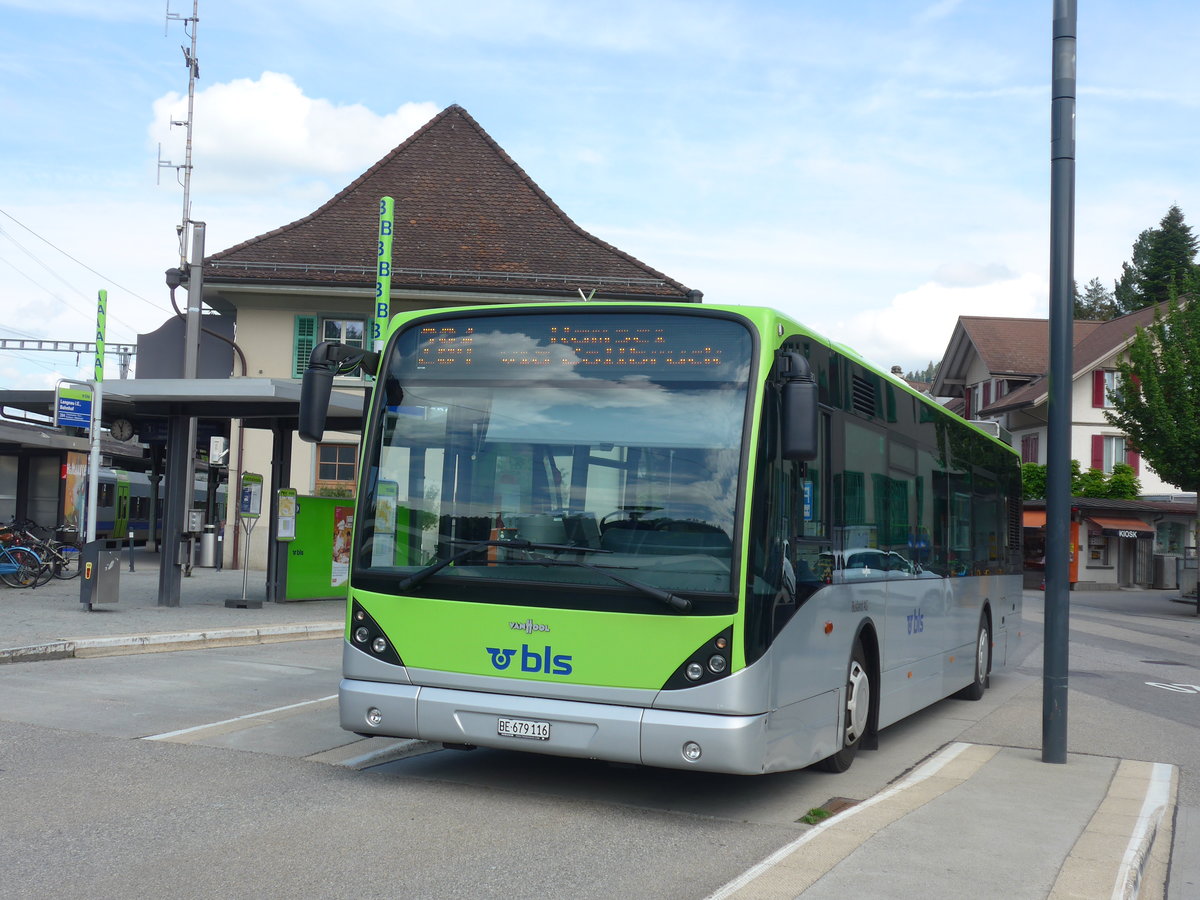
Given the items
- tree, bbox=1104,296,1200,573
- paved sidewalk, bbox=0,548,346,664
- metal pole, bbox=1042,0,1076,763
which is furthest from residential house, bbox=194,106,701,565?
metal pole, bbox=1042,0,1076,763

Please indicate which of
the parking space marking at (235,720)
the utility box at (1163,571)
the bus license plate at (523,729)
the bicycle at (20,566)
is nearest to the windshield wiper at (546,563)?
the bus license plate at (523,729)

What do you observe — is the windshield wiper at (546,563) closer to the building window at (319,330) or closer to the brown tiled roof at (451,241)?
the brown tiled roof at (451,241)

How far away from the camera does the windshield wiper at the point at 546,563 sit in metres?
6.66

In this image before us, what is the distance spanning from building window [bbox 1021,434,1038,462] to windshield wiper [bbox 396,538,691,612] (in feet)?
180

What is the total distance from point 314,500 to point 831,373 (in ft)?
49.7

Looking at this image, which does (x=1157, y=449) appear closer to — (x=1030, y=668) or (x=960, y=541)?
(x=1030, y=668)

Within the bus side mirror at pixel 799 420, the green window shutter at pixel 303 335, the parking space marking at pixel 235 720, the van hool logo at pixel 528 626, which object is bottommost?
the parking space marking at pixel 235 720

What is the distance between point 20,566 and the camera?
2189cm

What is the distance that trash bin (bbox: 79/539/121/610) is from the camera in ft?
57.9

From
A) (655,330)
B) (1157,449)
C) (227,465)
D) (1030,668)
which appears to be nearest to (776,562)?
(655,330)

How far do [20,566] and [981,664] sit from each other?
16062 mm

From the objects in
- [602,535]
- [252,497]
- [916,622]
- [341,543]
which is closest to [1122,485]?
[341,543]

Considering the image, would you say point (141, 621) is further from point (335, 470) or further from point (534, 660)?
point (335, 470)

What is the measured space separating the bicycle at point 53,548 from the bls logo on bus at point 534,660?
1588cm
